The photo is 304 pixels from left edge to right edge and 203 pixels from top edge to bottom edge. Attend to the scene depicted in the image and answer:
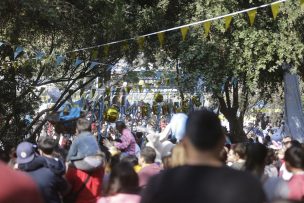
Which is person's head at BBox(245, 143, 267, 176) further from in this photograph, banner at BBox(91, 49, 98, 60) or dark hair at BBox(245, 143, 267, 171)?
banner at BBox(91, 49, 98, 60)

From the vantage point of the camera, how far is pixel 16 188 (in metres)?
1.97

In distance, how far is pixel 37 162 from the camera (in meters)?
5.80

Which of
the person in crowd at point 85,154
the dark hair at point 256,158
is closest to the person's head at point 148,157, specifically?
the person in crowd at point 85,154

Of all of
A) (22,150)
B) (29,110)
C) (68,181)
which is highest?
(29,110)

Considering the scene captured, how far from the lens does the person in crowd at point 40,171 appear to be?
5.77m

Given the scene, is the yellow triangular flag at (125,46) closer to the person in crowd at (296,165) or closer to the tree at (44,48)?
the tree at (44,48)

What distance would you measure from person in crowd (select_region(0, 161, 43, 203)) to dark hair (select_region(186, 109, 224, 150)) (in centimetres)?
86

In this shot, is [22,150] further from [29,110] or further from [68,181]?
[29,110]

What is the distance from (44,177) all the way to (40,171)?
0.25 feet

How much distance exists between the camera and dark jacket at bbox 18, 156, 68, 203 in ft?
18.9

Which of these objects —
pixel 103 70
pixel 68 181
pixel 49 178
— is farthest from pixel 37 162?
pixel 103 70

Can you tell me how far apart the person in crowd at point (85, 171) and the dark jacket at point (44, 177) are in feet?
2.15

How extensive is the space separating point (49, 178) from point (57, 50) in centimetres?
1021

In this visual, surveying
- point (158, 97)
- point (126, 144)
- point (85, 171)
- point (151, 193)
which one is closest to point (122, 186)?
point (151, 193)
